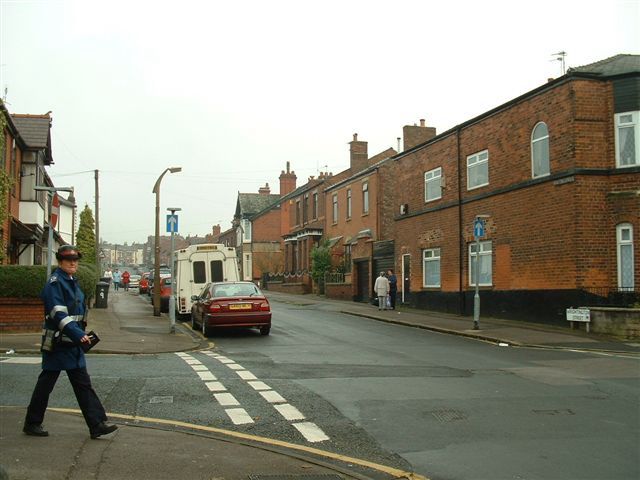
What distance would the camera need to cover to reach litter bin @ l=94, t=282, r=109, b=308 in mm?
27031

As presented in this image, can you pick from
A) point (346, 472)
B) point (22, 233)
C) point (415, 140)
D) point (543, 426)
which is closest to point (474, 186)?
point (415, 140)

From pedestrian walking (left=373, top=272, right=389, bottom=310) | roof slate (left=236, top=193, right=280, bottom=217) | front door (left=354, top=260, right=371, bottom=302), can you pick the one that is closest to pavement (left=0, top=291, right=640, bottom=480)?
pedestrian walking (left=373, top=272, right=389, bottom=310)

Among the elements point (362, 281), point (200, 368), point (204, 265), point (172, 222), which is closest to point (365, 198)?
point (362, 281)

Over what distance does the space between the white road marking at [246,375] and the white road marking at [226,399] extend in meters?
1.45

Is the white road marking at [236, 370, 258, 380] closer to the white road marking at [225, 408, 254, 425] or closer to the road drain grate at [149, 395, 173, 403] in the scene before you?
the road drain grate at [149, 395, 173, 403]

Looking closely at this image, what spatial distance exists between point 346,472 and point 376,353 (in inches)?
344

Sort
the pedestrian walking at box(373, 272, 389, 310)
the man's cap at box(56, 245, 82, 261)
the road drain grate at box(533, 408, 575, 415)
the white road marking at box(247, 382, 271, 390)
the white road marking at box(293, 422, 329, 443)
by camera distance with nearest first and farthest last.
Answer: the man's cap at box(56, 245, 82, 261)
the white road marking at box(293, 422, 329, 443)
the road drain grate at box(533, 408, 575, 415)
the white road marking at box(247, 382, 271, 390)
the pedestrian walking at box(373, 272, 389, 310)

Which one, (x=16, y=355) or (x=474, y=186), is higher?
(x=474, y=186)

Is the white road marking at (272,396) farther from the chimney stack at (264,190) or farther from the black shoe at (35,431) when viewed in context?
the chimney stack at (264,190)

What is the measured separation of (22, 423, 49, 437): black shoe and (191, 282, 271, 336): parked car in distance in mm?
11613

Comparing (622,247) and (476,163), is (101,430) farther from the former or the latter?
(476,163)

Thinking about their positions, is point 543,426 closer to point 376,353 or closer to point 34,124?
point 376,353

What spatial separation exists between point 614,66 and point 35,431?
65.4 feet

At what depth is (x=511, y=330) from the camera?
64.6 ft
